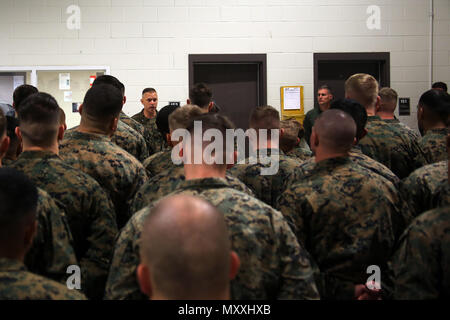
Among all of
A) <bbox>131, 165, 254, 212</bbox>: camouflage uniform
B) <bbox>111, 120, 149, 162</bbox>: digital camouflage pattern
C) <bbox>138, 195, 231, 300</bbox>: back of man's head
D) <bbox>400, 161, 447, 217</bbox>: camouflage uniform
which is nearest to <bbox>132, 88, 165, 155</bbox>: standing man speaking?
<bbox>111, 120, 149, 162</bbox>: digital camouflage pattern

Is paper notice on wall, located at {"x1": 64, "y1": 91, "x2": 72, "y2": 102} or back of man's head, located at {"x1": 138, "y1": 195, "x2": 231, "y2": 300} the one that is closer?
back of man's head, located at {"x1": 138, "y1": 195, "x2": 231, "y2": 300}

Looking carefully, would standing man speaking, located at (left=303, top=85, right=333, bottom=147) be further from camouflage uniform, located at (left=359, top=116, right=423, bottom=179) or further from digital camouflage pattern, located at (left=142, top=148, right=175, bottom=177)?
digital camouflage pattern, located at (left=142, top=148, right=175, bottom=177)

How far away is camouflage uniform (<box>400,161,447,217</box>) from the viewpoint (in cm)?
255

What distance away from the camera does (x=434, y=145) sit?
138 inches

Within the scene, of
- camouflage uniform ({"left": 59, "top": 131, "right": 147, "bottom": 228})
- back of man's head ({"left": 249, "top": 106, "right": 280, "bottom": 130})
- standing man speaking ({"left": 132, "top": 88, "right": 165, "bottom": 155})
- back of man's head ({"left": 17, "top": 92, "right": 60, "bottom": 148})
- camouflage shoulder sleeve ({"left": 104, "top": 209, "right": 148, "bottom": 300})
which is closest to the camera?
camouflage shoulder sleeve ({"left": 104, "top": 209, "right": 148, "bottom": 300})

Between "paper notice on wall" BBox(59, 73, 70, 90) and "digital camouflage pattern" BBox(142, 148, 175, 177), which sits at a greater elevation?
"paper notice on wall" BBox(59, 73, 70, 90)

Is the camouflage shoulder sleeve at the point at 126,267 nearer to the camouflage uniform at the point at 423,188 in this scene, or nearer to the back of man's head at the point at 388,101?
the camouflage uniform at the point at 423,188

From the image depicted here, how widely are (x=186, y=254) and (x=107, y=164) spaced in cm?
164

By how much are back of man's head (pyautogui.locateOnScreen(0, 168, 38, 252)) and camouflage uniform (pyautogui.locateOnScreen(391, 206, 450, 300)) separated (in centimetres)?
121

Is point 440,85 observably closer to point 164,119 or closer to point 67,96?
point 164,119

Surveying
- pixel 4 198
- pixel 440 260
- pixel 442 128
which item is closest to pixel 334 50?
pixel 442 128

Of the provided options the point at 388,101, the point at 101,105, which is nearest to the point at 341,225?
the point at 101,105

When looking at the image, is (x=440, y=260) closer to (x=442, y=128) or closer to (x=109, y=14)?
(x=442, y=128)

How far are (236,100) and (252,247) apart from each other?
218 inches
